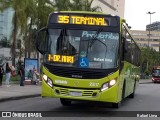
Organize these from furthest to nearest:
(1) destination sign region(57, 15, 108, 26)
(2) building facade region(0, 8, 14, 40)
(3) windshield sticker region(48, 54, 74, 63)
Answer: (2) building facade region(0, 8, 14, 40) < (1) destination sign region(57, 15, 108, 26) < (3) windshield sticker region(48, 54, 74, 63)

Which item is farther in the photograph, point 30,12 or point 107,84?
point 30,12

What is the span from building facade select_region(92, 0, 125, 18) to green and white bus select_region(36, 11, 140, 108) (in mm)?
112109

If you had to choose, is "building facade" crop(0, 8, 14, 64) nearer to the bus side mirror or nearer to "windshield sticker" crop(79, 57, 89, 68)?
the bus side mirror

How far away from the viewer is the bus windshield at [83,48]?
14227 millimetres

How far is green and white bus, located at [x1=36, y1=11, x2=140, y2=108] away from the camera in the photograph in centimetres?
1405

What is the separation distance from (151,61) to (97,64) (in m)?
88.3

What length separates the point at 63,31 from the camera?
48.1 feet

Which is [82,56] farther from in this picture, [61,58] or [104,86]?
[104,86]

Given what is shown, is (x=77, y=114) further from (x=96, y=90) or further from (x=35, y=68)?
(x=35, y=68)

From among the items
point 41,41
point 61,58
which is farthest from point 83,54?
point 41,41

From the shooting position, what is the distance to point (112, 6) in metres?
147

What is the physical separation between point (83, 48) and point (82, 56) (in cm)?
28

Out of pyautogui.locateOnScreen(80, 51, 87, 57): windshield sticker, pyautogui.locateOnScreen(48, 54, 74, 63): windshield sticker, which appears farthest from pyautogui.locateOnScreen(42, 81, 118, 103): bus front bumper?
pyautogui.locateOnScreen(80, 51, 87, 57): windshield sticker

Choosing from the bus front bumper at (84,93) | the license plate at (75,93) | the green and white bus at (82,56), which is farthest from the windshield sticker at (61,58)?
the license plate at (75,93)
